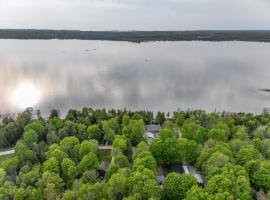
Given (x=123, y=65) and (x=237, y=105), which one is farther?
(x=123, y=65)

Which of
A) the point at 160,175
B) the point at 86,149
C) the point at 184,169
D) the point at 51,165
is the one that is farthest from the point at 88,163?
the point at 184,169

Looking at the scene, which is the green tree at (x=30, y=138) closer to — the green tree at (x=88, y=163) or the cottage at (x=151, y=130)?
the green tree at (x=88, y=163)

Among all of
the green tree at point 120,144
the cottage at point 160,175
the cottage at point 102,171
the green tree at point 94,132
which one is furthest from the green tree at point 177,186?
the green tree at point 94,132

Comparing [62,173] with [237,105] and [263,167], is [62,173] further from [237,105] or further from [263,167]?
[237,105]

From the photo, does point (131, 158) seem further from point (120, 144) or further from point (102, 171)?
point (102, 171)

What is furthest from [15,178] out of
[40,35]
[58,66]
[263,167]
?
[40,35]

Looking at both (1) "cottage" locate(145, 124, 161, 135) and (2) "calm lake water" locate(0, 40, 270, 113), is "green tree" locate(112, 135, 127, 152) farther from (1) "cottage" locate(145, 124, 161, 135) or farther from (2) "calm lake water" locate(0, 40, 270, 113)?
(2) "calm lake water" locate(0, 40, 270, 113)
